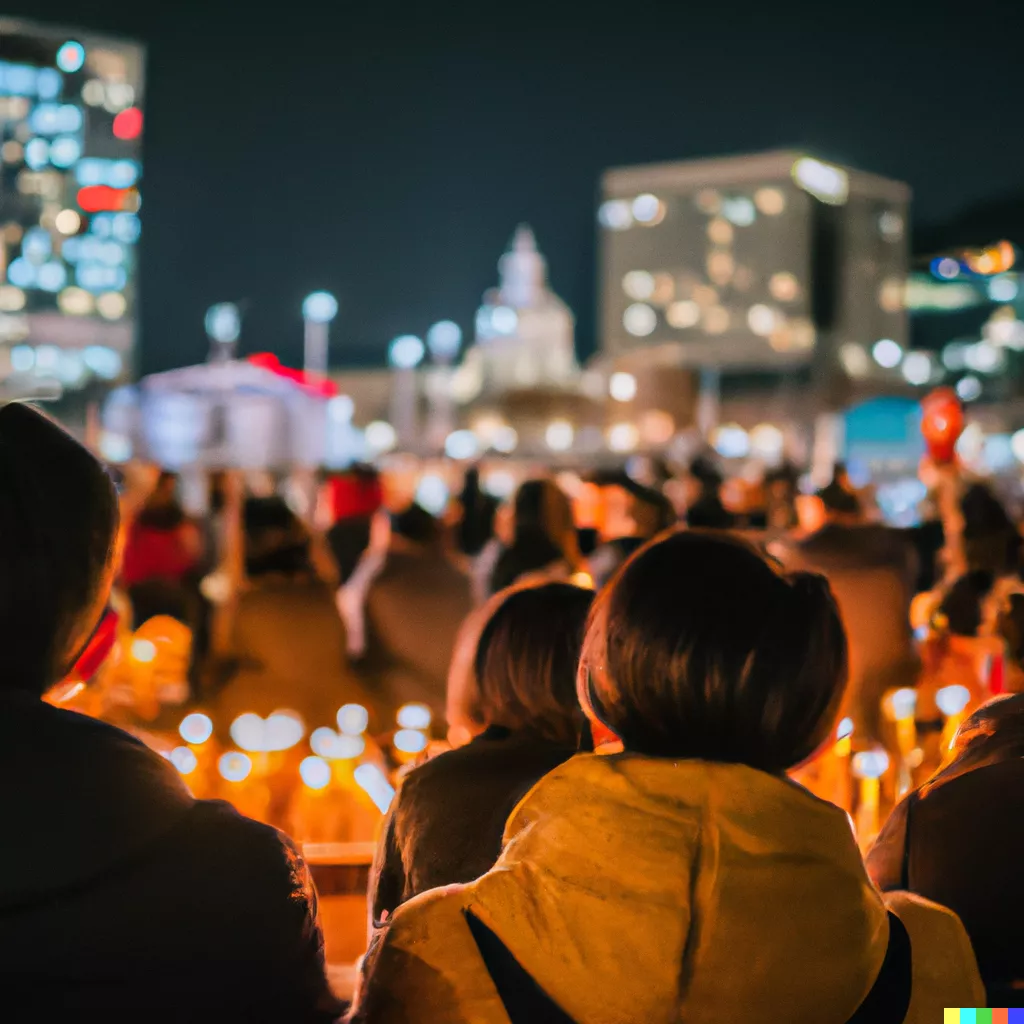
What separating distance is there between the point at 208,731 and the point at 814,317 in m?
76.1

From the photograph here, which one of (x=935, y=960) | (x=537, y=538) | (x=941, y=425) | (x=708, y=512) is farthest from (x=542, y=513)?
(x=941, y=425)

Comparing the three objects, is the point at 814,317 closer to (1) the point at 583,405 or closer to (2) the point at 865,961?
(1) the point at 583,405

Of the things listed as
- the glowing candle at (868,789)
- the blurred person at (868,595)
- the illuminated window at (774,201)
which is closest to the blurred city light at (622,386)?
the illuminated window at (774,201)

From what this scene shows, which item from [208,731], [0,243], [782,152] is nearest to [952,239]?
[782,152]

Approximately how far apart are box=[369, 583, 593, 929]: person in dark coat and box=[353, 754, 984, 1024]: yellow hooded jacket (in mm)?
796

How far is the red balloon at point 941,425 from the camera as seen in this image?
10.2 metres

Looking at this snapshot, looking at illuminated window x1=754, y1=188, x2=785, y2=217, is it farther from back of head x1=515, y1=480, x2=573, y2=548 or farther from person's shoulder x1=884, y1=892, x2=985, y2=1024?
person's shoulder x1=884, y1=892, x2=985, y2=1024

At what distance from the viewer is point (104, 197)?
4922 cm

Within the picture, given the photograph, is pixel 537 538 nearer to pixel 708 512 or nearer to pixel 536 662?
pixel 708 512

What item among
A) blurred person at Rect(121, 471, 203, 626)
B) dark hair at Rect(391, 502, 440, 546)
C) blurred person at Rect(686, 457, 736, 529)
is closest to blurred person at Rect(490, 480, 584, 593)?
dark hair at Rect(391, 502, 440, 546)

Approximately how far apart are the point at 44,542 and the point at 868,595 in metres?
5.13

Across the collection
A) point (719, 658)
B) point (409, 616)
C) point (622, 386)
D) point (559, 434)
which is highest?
point (719, 658)

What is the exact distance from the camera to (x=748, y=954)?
169cm

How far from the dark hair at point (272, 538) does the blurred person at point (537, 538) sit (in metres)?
1.05
